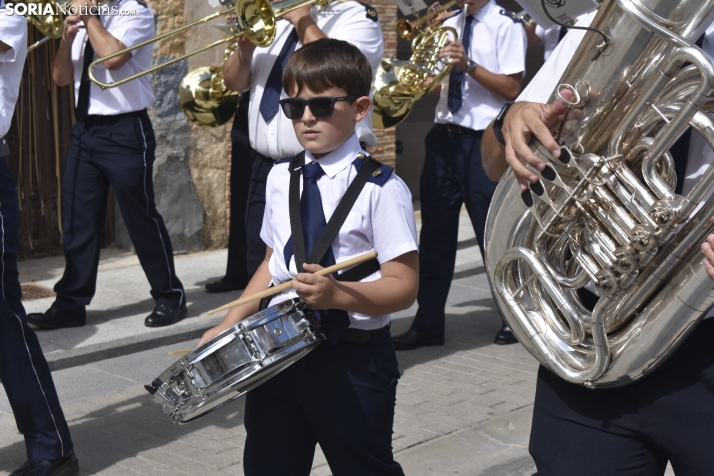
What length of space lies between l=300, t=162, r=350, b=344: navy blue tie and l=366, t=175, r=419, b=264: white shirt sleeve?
0.41ft

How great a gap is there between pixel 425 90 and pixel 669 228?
3.62m

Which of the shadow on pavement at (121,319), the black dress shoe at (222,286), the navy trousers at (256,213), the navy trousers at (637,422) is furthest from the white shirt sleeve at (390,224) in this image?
the black dress shoe at (222,286)

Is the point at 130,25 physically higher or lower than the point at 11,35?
lower

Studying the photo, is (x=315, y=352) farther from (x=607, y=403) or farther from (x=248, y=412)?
(x=607, y=403)

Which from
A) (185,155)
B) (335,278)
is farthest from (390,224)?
(185,155)

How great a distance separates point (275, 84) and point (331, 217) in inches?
87.2

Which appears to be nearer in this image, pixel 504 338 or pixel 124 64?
pixel 124 64

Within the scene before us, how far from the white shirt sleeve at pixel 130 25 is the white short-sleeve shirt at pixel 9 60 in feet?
5.85

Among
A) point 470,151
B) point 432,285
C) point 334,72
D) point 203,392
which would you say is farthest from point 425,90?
point 203,392

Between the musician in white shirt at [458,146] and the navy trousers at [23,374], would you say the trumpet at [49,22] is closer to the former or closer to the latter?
the navy trousers at [23,374]

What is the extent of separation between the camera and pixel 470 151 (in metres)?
5.39

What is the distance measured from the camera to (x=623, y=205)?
2.02 metres

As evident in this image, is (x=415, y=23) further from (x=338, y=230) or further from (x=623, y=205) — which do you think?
(x=623, y=205)

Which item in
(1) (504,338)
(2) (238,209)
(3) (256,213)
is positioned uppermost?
(3) (256,213)
